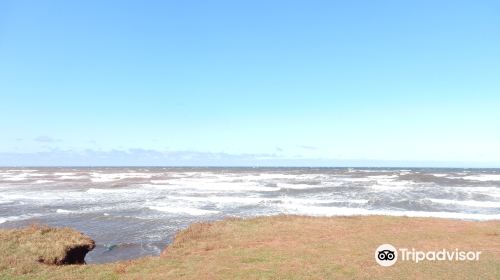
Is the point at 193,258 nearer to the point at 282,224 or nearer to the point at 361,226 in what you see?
the point at 282,224

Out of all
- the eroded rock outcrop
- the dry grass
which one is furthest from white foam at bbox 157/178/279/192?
the dry grass

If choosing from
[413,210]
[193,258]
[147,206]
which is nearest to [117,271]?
[193,258]

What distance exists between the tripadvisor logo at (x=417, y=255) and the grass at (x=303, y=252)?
12.9 inches

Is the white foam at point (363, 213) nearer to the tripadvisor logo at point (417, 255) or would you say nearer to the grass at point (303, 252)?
the grass at point (303, 252)

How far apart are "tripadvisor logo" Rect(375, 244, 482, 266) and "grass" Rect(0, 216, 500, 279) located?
0.33 m

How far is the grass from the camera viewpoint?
548 inches

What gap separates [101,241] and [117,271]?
31.9ft

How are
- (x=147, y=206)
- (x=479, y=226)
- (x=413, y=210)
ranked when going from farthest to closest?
(x=147, y=206)
(x=413, y=210)
(x=479, y=226)

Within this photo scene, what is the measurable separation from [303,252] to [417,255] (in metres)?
4.59

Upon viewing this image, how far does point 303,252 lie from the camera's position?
16.9 m

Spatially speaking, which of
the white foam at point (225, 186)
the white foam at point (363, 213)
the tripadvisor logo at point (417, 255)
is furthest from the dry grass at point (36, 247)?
the white foam at point (225, 186)

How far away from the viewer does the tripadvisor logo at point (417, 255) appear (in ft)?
51.0

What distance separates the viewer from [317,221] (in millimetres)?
24672

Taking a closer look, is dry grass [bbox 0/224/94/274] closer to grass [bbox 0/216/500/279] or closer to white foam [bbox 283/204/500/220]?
grass [bbox 0/216/500/279]
